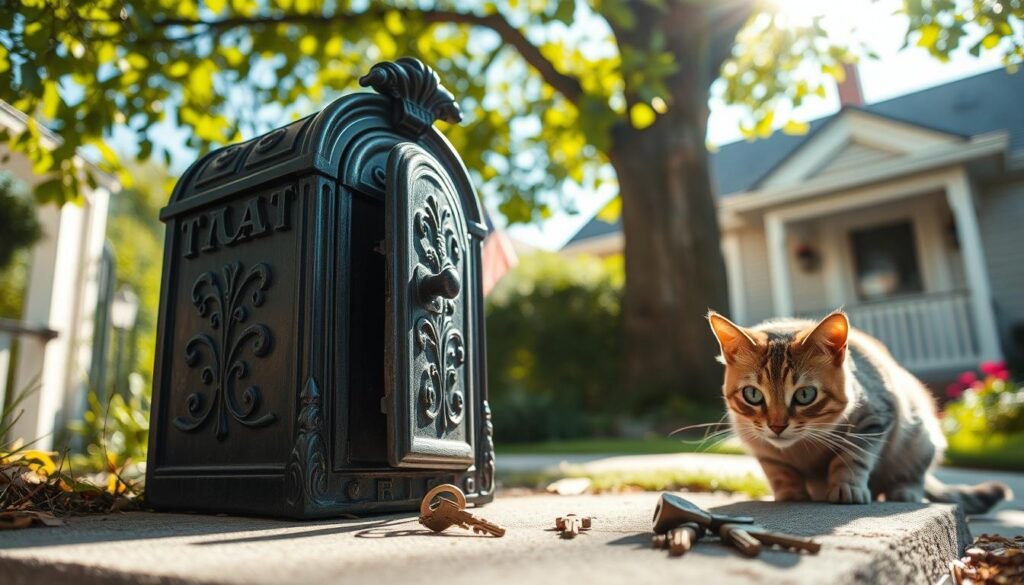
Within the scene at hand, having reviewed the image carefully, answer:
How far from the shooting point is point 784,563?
1.03 metres

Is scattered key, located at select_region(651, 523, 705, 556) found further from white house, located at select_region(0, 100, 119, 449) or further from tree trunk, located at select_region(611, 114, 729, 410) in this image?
tree trunk, located at select_region(611, 114, 729, 410)

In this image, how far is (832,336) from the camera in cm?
188

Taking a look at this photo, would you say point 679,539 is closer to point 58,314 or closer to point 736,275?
point 58,314

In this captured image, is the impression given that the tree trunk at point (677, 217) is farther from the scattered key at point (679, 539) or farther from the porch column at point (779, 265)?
the scattered key at point (679, 539)

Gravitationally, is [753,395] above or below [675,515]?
above

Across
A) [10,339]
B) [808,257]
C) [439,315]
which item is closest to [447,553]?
[439,315]

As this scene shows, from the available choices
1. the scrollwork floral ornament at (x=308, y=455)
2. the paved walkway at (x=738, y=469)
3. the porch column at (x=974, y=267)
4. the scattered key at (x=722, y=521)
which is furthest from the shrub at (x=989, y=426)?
the scrollwork floral ornament at (x=308, y=455)

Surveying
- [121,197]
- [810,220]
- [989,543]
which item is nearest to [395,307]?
[989,543]

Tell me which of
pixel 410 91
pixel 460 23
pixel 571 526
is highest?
pixel 460 23

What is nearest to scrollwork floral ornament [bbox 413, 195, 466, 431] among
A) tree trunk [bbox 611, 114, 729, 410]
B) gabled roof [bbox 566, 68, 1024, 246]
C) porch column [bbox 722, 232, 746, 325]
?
tree trunk [bbox 611, 114, 729, 410]

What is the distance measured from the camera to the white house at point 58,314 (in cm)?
494

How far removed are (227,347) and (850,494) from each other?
185cm

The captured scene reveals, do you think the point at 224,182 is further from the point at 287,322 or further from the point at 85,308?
the point at 85,308

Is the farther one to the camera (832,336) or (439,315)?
(439,315)
